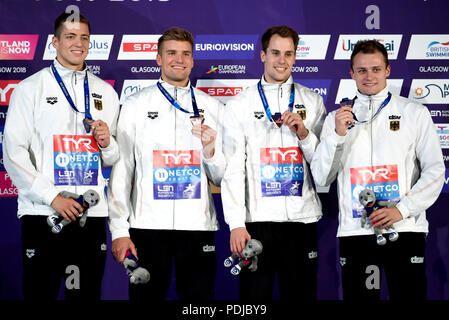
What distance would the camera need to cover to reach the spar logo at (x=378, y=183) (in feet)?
12.6

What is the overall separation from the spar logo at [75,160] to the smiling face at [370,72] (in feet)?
6.17

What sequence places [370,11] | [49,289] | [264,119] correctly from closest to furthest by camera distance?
[49,289] → [264,119] → [370,11]

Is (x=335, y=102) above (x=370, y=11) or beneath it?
beneath

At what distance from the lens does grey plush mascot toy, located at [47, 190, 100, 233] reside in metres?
3.63

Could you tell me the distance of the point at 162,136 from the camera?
395 cm

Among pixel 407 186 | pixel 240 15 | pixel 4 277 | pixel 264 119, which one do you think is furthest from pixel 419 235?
pixel 4 277

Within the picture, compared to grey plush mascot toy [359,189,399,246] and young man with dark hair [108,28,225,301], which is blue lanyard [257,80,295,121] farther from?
grey plush mascot toy [359,189,399,246]

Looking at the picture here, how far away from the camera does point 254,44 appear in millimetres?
4973

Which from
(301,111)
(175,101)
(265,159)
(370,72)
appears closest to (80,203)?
(175,101)

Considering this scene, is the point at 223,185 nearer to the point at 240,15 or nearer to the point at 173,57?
the point at 173,57

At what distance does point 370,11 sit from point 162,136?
7.40 feet

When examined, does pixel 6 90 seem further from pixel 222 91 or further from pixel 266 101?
pixel 266 101

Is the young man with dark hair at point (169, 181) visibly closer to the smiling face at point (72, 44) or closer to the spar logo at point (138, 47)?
→ the smiling face at point (72, 44)

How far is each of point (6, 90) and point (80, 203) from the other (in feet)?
6.08
